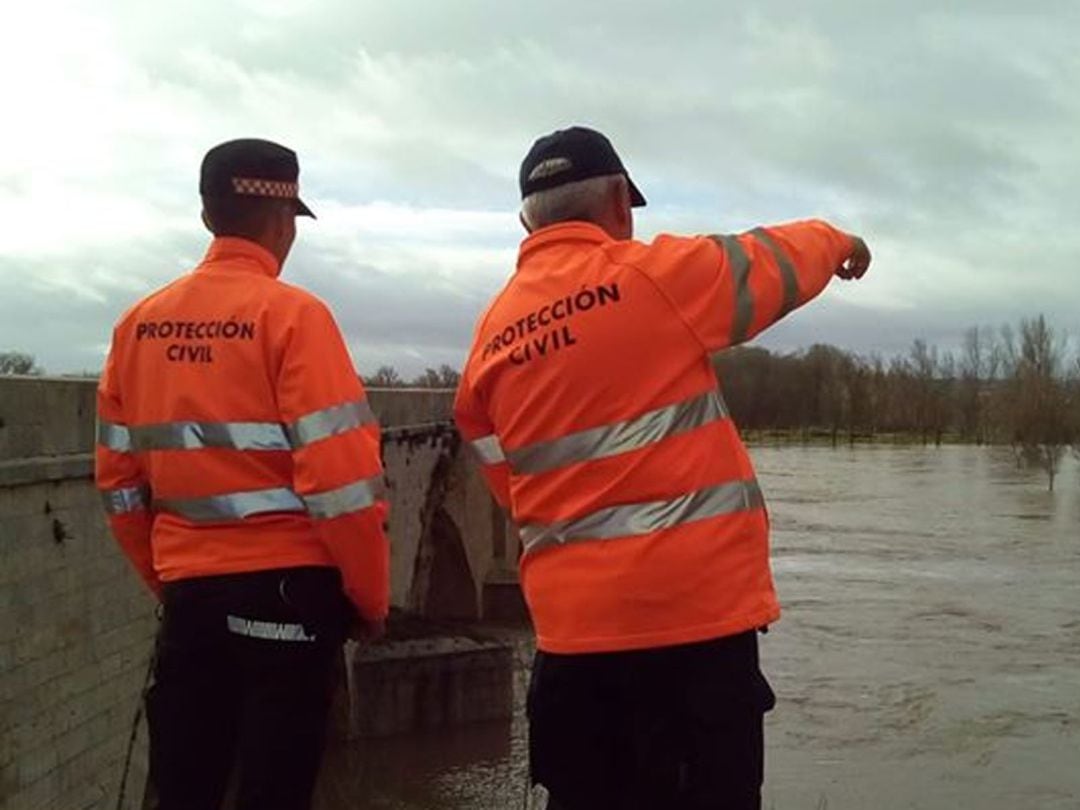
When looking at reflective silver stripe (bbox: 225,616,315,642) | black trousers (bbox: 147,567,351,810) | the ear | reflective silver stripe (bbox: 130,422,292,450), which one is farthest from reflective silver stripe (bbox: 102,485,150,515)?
the ear

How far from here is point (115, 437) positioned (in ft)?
12.9

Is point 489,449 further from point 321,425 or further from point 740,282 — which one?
point 740,282

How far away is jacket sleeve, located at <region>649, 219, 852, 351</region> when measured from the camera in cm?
302

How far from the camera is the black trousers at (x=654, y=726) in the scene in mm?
2947

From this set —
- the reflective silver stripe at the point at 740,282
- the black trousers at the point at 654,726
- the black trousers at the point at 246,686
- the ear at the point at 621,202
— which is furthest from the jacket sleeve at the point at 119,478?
the reflective silver stripe at the point at 740,282

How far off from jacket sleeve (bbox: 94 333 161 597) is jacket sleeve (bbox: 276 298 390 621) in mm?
650

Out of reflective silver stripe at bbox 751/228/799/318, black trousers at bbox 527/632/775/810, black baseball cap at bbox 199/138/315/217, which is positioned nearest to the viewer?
black trousers at bbox 527/632/775/810

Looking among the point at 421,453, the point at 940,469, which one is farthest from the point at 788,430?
the point at 421,453

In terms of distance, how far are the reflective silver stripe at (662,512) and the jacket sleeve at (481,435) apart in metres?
0.41

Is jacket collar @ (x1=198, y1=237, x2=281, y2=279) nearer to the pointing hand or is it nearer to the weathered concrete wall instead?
the pointing hand

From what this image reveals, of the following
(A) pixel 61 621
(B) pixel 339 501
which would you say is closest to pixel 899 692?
(A) pixel 61 621

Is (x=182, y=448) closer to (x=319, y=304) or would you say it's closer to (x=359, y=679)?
(x=319, y=304)

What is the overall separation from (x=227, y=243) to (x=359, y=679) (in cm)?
1334

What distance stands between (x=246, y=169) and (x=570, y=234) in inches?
43.0
